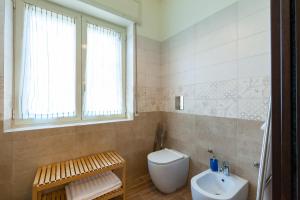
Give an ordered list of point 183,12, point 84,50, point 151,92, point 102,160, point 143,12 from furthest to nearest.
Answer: point 151,92 → point 143,12 → point 183,12 → point 84,50 → point 102,160

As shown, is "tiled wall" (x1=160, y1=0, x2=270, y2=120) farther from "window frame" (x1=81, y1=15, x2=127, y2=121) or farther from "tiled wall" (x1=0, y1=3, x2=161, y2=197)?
"window frame" (x1=81, y1=15, x2=127, y2=121)

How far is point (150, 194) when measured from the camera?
1.89 metres

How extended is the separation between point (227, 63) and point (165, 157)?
131 centimetres

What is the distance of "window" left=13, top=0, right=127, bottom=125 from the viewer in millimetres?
1567

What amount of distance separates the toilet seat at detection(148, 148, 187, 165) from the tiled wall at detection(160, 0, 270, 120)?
582 mm

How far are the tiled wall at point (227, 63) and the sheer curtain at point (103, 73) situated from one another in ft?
2.67

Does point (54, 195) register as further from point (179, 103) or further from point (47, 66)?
point (179, 103)

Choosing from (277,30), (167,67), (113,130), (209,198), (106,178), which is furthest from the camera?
(167,67)

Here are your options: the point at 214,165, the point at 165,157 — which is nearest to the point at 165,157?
the point at 165,157

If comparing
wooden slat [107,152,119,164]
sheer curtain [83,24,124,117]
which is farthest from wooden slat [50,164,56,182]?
sheer curtain [83,24,124,117]

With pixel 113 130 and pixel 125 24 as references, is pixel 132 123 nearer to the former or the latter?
pixel 113 130

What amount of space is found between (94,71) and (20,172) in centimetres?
128

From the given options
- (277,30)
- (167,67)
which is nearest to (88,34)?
(167,67)

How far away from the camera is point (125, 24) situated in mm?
2213
